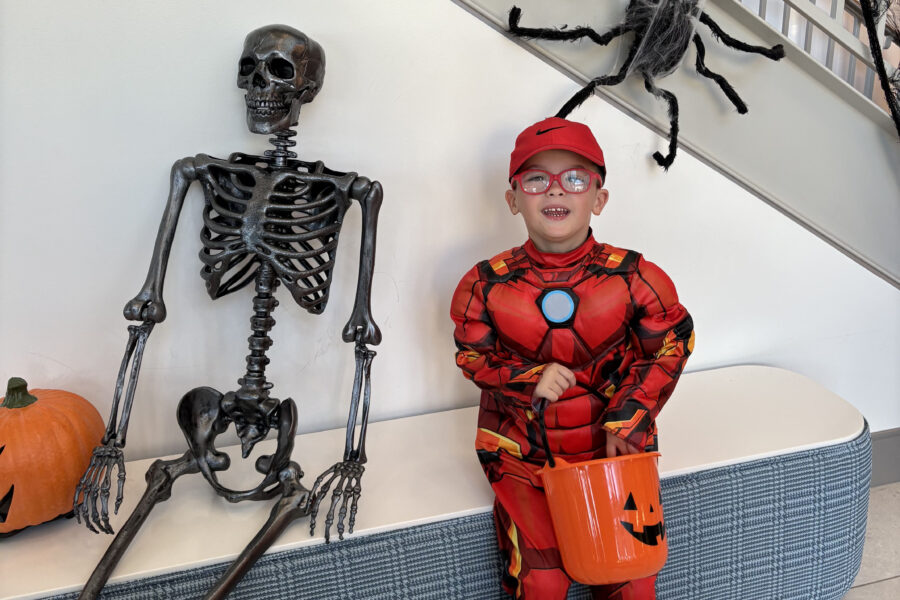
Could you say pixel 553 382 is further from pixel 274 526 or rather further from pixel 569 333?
pixel 274 526

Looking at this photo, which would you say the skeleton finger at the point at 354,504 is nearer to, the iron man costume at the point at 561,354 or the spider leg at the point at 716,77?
the iron man costume at the point at 561,354

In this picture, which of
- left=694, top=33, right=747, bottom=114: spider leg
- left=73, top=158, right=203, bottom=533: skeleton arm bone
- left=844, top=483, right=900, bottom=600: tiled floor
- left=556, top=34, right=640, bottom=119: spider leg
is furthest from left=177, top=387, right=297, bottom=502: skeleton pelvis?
left=844, top=483, right=900, bottom=600: tiled floor

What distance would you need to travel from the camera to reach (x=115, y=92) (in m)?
1.31

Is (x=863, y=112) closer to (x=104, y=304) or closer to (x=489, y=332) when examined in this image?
(x=489, y=332)

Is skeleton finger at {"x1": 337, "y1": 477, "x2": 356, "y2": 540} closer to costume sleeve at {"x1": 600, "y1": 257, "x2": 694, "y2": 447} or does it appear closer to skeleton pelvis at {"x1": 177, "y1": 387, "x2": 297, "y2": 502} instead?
skeleton pelvis at {"x1": 177, "y1": 387, "x2": 297, "y2": 502}

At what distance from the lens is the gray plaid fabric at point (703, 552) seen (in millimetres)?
1148

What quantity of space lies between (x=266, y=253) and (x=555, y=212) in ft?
1.65

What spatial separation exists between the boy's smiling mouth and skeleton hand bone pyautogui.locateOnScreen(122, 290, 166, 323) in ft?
2.23

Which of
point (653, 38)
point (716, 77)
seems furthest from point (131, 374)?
point (716, 77)

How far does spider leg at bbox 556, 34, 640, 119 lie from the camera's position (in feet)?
5.01

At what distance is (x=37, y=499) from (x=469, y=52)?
1.15m

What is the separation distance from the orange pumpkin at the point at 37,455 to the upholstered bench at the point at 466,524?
2.4 inches

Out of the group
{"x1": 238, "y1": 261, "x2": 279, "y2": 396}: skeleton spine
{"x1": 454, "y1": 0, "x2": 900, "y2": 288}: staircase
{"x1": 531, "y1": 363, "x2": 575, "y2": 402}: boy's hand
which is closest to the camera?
{"x1": 531, "y1": 363, "x2": 575, "y2": 402}: boy's hand

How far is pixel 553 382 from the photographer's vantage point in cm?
114
